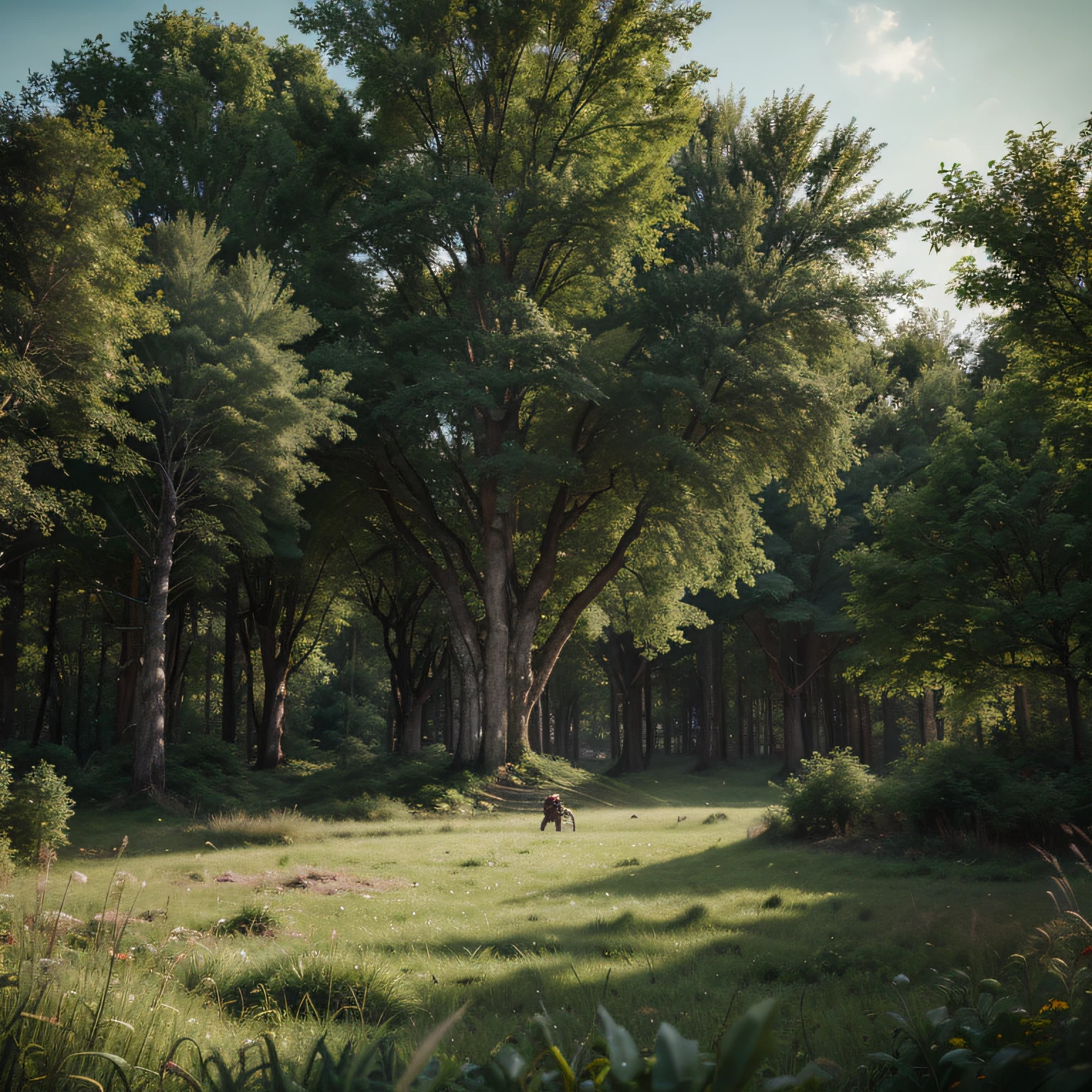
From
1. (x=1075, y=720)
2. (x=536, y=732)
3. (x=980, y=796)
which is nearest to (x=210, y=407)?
(x=980, y=796)

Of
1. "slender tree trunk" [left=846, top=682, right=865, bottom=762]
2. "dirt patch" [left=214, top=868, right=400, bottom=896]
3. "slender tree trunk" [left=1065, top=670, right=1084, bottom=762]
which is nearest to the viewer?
"dirt patch" [left=214, top=868, right=400, bottom=896]

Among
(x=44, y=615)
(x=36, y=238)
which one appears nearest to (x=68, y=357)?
(x=36, y=238)

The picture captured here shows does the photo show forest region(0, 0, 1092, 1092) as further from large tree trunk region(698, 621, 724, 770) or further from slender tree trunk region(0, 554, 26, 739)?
large tree trunk region(698, 621, 724, 770)

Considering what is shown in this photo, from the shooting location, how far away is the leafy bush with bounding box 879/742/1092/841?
12.8m

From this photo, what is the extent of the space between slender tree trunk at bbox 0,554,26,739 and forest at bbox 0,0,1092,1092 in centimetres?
19

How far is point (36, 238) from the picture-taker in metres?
14.7

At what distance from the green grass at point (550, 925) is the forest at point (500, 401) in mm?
525

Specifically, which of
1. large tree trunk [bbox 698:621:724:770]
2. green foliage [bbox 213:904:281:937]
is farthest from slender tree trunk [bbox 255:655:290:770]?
green foliage [bbox 213:904:281:937]

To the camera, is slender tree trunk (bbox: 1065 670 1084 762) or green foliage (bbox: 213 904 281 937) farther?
slender tree trunk (bbox: 1065 670 1084 762)

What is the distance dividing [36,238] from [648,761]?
4130 cm

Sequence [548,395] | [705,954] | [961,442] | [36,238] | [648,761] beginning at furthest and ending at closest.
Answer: [648,761] < [548,395] < [961,442] < [36,238] < [705,954]

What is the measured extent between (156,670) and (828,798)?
1501cm

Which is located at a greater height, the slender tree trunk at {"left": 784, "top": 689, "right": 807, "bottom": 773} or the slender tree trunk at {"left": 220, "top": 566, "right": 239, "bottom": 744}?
the slender tree trunk at {"left": 220, "top": 566, "right": 239, "bottom": 744}

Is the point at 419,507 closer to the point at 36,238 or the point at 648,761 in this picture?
the point at 36,238
